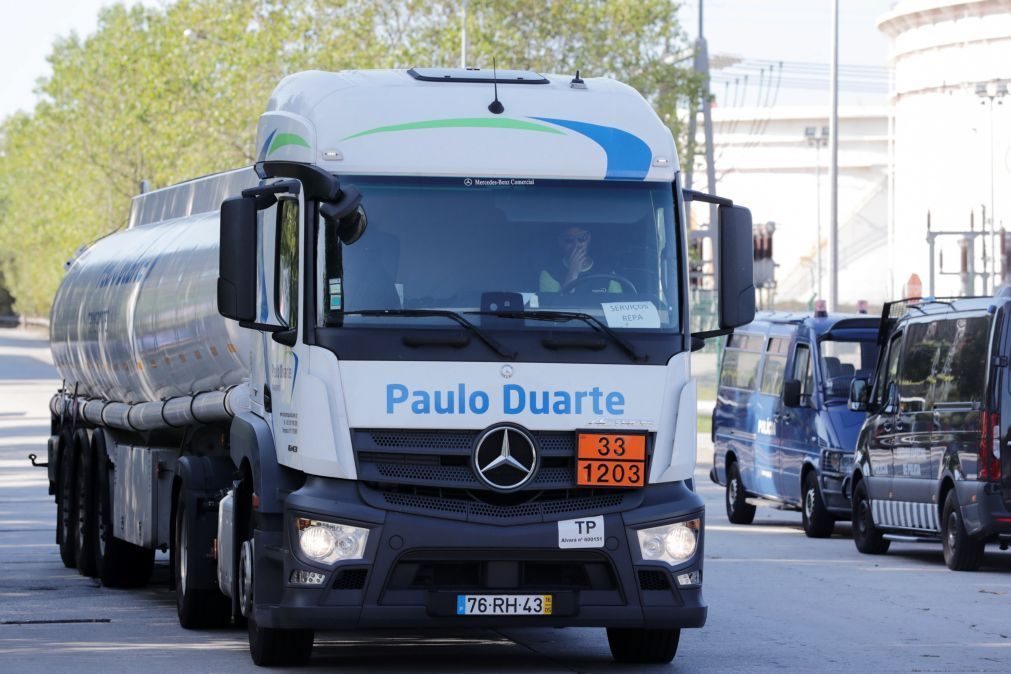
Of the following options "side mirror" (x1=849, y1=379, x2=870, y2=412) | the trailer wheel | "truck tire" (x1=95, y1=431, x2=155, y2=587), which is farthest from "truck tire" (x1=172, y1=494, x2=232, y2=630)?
"side mirror" (x1=849, y1=379, x2=870, y2=412)

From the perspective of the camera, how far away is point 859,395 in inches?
770

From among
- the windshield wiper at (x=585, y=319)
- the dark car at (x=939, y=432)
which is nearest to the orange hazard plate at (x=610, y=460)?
the windshield wiper at (x=585, y=319)

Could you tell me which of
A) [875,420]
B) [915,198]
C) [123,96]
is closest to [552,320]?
[875,420]

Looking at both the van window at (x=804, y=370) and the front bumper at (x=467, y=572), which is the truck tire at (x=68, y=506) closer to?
the front bumper at (x=467, y=572)

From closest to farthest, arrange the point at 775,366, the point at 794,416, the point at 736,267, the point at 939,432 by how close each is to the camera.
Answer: the point at 736,267, the point at 939,432, the point at 794,416, the point at 775,366

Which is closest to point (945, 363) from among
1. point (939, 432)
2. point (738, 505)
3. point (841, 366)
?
point (939, 432)

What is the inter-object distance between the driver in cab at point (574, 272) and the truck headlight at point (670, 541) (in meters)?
1.19

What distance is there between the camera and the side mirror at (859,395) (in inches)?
769

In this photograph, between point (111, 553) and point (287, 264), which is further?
point (111, 553)

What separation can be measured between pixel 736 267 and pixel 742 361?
14.2m

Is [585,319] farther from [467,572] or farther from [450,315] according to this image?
[467,572]

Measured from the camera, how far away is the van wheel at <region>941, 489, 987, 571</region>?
17203 mm

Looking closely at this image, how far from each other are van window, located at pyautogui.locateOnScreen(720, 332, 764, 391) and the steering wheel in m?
13.6

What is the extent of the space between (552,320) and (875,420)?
380 inches
